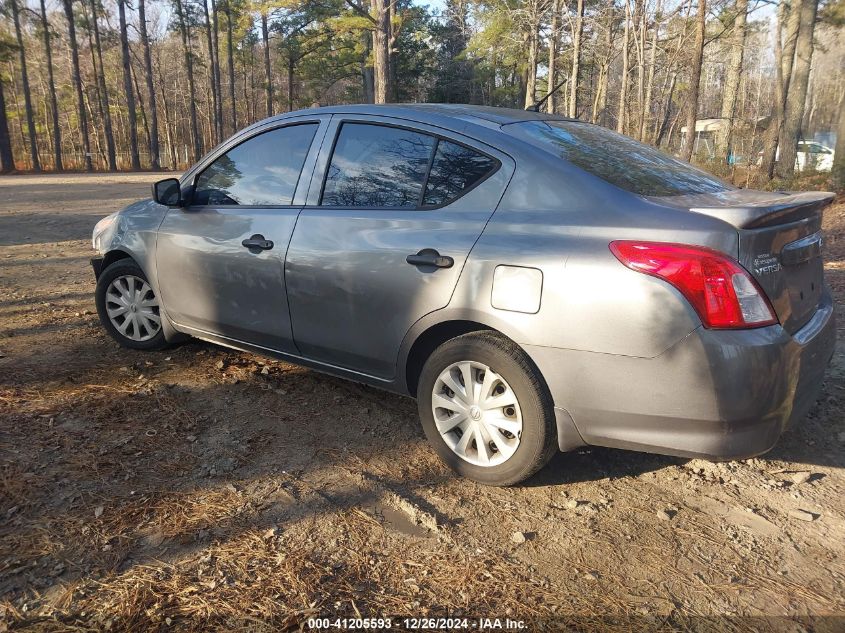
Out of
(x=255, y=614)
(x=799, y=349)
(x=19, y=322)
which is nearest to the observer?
(x=255, y=614)

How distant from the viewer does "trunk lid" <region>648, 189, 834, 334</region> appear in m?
2.44

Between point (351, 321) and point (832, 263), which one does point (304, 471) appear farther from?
point (832, 263)

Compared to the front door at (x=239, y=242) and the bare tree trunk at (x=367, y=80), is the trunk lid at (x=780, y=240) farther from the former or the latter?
the bare tree trunk at (x=367, y=80)

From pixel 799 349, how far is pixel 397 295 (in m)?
1.75

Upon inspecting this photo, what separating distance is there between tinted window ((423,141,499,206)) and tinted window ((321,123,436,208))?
0.06m

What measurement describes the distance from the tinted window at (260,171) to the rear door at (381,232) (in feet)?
0.68

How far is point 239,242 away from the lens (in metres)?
3.73

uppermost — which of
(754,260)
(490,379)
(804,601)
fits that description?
(754,260)

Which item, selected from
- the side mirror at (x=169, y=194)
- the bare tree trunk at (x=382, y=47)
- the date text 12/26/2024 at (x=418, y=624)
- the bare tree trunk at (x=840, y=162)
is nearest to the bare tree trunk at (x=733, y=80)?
the bare tree trunk at (x=840, y=162)

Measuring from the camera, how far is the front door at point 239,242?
143 inches

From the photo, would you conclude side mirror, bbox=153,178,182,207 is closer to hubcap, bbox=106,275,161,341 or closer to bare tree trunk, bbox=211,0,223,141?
hubcap, bbox=106,275,161,341

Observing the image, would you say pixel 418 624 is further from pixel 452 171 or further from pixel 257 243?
pixel 257 243

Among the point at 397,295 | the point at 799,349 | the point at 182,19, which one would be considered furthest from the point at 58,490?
the point at 182,19

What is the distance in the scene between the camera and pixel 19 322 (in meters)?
5.31
